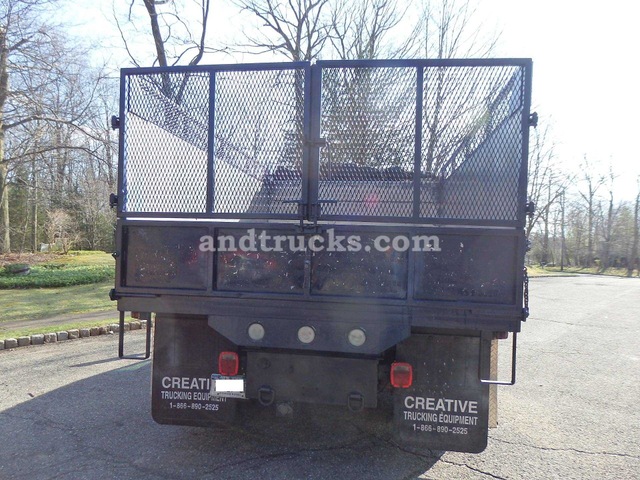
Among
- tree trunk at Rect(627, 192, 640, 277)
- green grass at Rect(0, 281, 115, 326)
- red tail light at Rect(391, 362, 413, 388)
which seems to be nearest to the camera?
red tail light at Rect(391, 362, 413, 388)

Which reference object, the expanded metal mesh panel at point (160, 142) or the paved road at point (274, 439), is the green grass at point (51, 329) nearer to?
the paved road at point (274, 439)

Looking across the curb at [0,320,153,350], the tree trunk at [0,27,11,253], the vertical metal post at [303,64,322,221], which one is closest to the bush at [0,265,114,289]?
the tree trunk at [0,27,11,253]

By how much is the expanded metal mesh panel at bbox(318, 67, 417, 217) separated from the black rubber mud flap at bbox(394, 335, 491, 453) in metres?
0.92

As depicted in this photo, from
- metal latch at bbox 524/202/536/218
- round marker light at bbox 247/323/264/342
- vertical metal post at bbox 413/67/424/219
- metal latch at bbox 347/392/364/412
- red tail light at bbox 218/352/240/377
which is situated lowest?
metal latch at bbox 347/392/364/412

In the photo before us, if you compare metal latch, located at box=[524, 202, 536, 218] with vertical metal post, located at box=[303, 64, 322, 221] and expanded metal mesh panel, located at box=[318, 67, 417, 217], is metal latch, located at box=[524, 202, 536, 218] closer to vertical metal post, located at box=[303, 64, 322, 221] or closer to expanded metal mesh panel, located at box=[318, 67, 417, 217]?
expanded metal mesh panel, located at box=[318, 67, 417, 217]

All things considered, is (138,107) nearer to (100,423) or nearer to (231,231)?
(231,231)

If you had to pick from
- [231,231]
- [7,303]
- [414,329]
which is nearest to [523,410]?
[414,329]

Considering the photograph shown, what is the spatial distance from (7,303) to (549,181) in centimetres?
3611

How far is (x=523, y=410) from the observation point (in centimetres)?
477

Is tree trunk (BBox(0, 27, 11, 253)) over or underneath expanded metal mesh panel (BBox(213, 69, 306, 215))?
over

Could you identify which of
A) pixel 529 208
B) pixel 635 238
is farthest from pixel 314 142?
pixel 635 238

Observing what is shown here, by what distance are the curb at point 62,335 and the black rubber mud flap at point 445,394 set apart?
21.3 feet

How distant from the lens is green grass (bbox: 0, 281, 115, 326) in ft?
31.9

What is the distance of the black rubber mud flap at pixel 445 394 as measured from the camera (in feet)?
9.93
